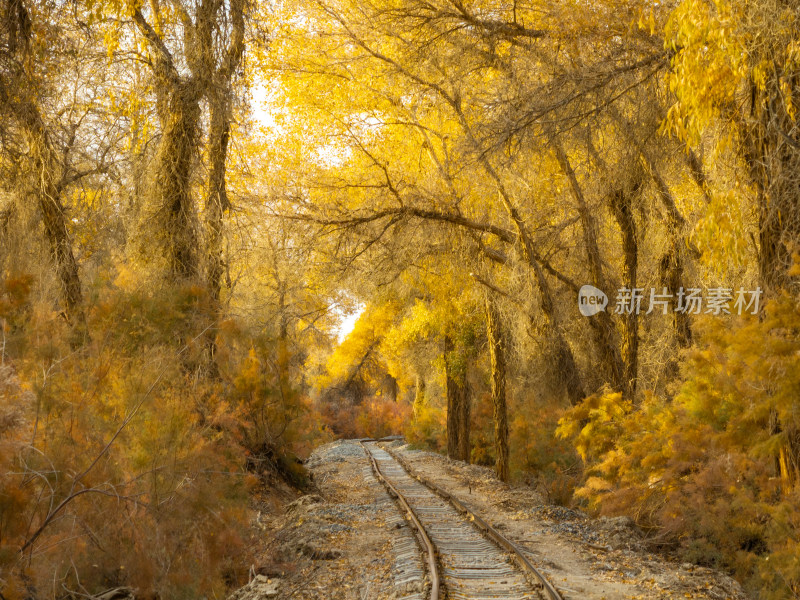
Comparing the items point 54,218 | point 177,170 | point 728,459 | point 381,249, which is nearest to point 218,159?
point 177,170

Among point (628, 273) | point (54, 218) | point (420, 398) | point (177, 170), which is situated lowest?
point (420, 398)

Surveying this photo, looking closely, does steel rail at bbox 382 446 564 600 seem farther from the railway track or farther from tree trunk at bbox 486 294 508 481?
tree trunk at bbox 486 294 508 481

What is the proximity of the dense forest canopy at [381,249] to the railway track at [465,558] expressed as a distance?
2.60m

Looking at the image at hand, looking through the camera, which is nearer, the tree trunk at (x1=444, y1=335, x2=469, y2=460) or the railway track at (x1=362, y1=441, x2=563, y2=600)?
the railway track at (x1=362, y1=441, x2=563, y2=600)

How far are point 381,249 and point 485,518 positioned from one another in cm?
695

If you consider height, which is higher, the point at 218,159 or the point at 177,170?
the point at 218,159

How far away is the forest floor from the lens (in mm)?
8312

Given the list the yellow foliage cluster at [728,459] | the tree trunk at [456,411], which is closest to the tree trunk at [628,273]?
the yellow foliage cluster at [728,459]

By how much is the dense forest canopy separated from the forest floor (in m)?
0.64

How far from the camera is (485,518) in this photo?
13383 millimetres

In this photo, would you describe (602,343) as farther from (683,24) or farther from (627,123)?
(683,24)

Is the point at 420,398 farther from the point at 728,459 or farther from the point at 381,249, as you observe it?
the point at 728,459

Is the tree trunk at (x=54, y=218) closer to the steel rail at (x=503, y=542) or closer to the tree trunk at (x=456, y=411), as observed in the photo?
the steel rail at (x=503, y=542)

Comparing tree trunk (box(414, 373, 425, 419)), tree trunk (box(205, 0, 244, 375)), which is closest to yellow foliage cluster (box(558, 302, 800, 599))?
tree trunk (box(205, 0, 244, 375))
